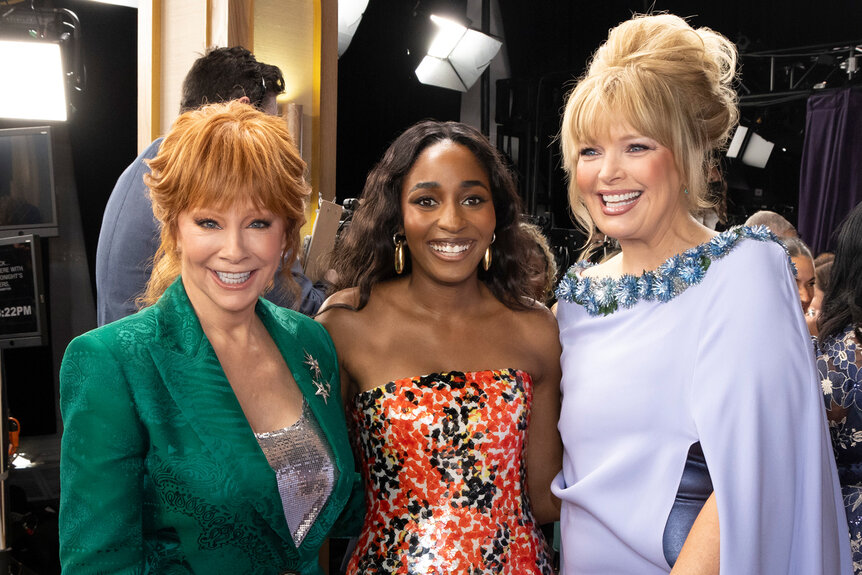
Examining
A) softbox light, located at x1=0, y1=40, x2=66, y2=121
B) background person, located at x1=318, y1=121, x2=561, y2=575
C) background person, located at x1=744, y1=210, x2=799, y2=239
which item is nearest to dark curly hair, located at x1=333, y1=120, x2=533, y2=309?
background person, located at x1=318, y1=121, x2=561, y2=575

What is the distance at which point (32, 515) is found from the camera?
12.0 ft

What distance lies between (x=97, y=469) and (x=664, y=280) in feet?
3.64

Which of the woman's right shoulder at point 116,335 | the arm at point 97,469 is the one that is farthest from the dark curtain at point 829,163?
the arm at point 97,469

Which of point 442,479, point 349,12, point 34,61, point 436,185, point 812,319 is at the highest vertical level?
point 349,12

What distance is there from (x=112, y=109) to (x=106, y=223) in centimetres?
362

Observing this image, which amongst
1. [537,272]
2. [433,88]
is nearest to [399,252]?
[537,272]

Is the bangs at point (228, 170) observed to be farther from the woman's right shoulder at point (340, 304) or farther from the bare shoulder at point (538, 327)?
the bare shoulder at point (538, 327)

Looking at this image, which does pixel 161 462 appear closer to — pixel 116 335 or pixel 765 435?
pixel 116 335

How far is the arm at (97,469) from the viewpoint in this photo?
137 centimetres

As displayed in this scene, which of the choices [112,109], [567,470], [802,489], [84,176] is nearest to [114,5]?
[112,109]

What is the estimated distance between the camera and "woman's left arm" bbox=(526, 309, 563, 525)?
215cm

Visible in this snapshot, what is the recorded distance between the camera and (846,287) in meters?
2.49

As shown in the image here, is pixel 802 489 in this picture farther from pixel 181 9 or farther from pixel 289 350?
pixel 181 9

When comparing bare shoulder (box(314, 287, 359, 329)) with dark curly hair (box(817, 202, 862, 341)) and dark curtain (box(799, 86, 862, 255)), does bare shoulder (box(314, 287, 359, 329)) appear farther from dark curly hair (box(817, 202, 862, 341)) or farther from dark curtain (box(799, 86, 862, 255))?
dark curtain (box(799, 86, 862, 255))
